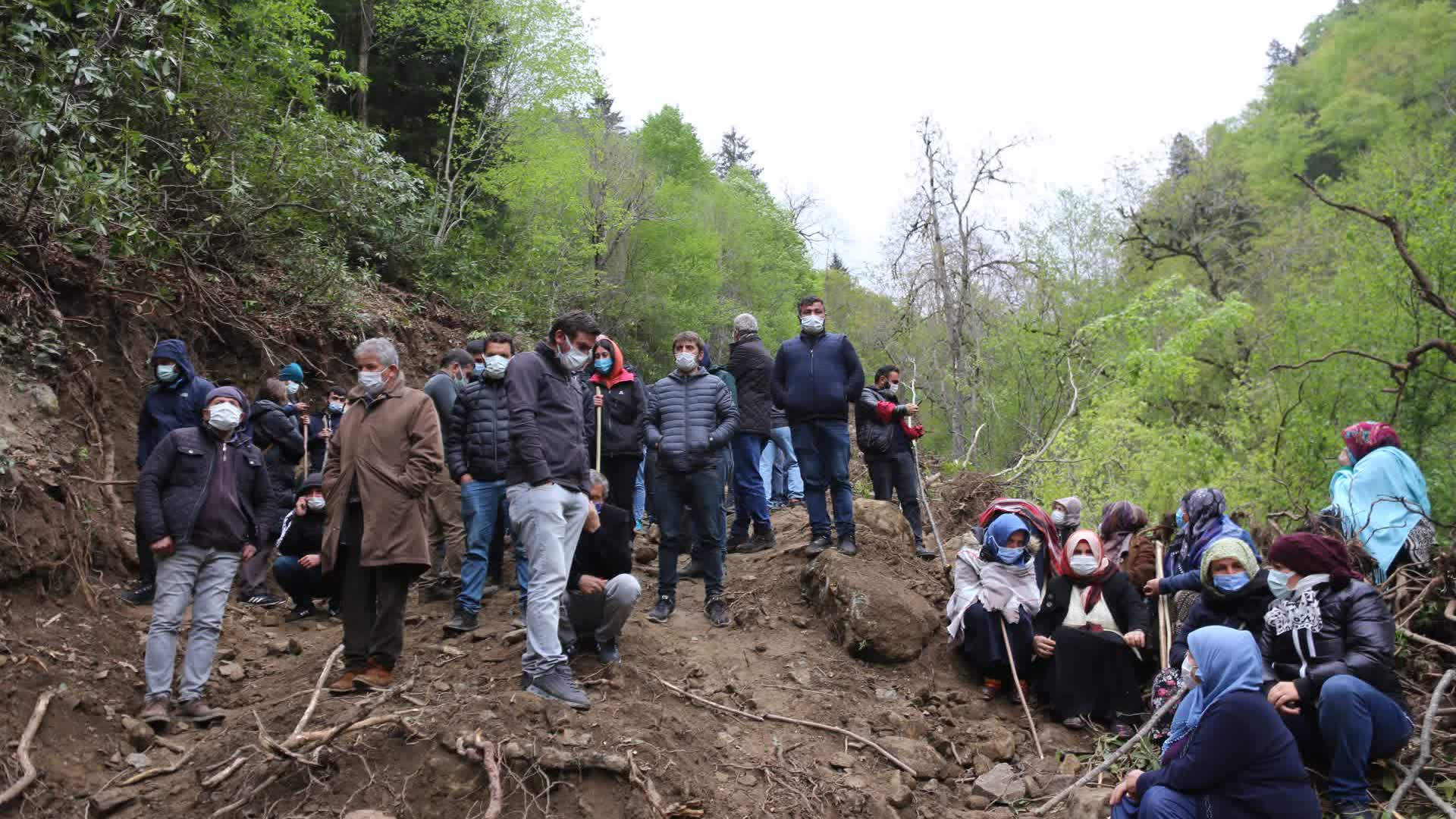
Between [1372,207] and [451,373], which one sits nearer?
[451,373]

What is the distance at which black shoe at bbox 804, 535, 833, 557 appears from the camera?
7906mm

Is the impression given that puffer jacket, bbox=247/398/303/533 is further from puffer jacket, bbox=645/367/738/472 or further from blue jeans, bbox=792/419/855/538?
blue jeans, bbox=792/419/855/538

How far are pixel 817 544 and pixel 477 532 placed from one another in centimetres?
309

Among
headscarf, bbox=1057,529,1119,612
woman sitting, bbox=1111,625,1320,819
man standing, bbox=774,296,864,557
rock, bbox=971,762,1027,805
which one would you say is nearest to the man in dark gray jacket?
man standing, bbox=774,296,864,557

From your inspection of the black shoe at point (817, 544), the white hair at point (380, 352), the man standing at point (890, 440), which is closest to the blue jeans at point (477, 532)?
the white hair at point (380, 352)

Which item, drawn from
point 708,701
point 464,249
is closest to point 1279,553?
point 708,701

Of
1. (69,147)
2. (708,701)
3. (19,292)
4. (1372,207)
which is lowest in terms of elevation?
(708,701)

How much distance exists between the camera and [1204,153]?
2922cm

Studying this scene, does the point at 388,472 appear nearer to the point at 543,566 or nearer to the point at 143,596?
the point at 543,566

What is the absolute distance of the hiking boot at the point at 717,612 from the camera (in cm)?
684

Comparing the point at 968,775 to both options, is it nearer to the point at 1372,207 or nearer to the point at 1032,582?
the point at 1032,582

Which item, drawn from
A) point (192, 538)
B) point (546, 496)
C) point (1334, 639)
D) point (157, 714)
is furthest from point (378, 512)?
point (1334, 639)

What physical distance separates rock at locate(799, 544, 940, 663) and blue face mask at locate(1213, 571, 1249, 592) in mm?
2225

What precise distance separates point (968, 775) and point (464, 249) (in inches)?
572
